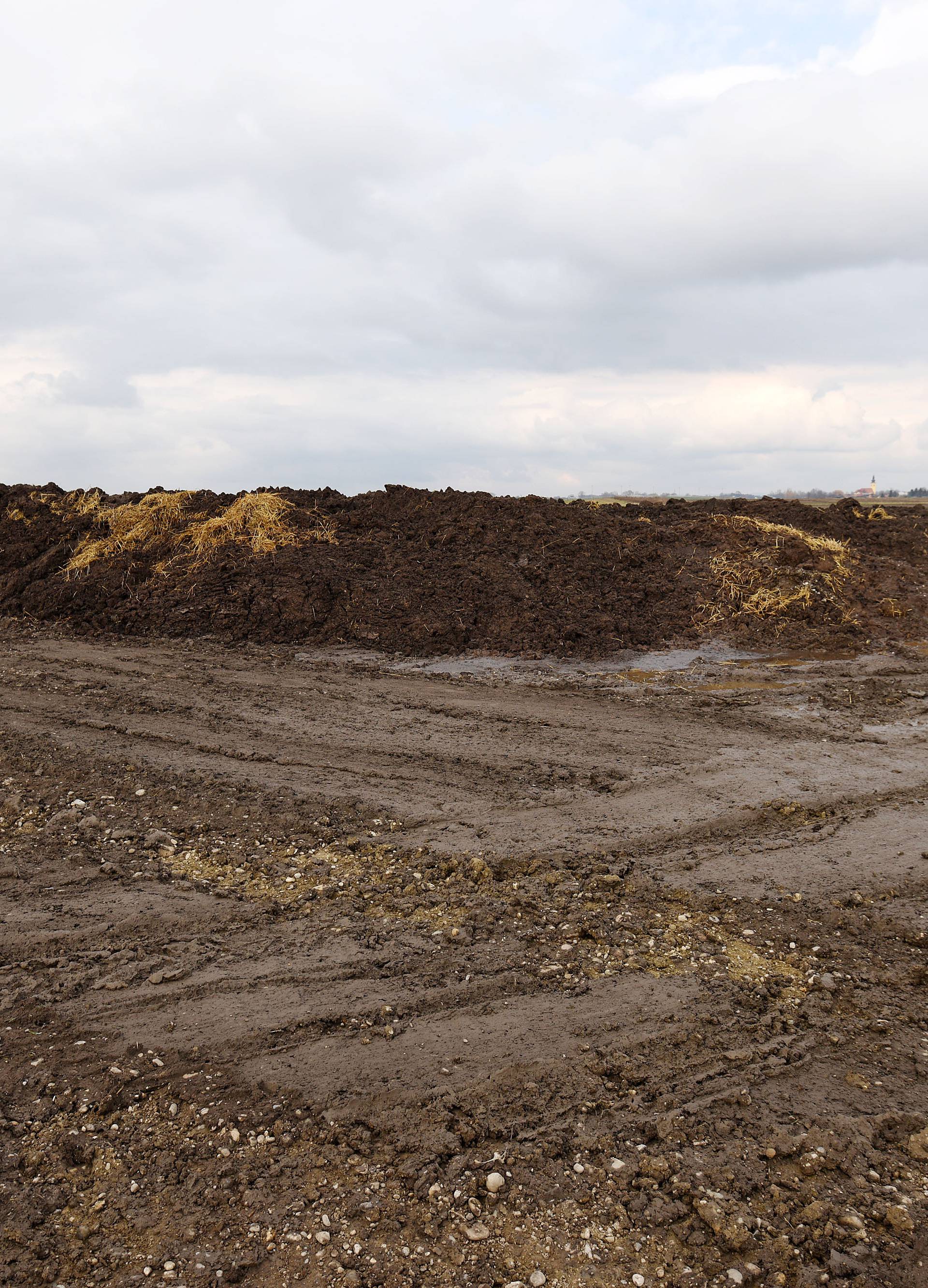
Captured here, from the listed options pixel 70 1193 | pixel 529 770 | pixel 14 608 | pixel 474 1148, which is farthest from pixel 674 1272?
pixel 14 608

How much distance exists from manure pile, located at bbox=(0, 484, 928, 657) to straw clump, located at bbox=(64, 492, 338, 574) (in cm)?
4

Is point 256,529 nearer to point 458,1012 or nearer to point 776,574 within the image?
point 776,574

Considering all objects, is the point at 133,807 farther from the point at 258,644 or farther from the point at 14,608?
the point at 14,608

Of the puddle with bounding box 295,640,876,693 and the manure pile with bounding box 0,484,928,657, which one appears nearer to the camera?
the puddle with bounding box 295,640,876,693

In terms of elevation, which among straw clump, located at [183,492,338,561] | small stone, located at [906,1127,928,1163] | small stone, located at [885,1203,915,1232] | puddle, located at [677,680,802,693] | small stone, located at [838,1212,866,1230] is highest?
straw clump, located at [183,492,338,561]

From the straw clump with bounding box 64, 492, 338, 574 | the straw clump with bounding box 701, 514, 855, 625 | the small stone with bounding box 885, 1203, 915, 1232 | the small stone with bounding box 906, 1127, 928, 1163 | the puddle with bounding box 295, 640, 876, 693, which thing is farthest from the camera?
the straw clump with bounding box 64, 492, 338, 574

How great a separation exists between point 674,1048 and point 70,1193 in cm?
239

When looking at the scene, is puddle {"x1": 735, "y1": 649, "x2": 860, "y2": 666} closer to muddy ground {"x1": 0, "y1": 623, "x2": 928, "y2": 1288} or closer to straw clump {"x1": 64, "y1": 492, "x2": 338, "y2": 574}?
muddy ground {"x1": 0, "y1": 623, "x2": 928, "y2": 1288}

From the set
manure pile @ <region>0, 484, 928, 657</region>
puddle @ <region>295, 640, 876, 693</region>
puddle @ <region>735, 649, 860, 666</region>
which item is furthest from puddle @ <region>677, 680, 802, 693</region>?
manure pile @ <region>0, 484, 928, 657</region>

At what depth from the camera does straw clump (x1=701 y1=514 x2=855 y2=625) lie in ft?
42.6

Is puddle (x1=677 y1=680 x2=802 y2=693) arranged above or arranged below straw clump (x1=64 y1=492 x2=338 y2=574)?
below

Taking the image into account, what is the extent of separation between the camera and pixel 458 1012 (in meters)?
3.60

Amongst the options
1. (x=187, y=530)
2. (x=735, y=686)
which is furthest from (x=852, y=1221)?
(x=187, y=530)

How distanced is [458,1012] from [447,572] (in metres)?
10.4
